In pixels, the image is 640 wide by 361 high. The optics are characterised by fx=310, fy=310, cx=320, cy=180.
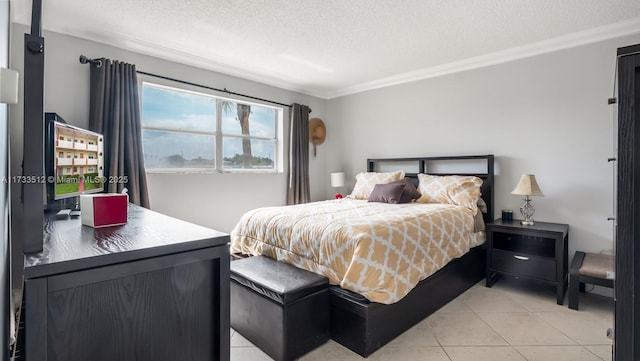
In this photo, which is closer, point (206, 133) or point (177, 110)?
point (177, 110)

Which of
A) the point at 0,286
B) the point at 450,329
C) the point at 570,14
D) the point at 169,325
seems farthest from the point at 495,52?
the point at 0,286

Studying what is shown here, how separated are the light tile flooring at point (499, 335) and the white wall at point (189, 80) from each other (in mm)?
1834

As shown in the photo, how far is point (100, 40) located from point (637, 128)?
378 cm

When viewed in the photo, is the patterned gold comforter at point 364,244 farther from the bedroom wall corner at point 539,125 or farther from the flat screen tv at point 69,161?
the flat screen tv at point 69,161

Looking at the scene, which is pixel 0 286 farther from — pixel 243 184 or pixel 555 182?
pixel 555 182

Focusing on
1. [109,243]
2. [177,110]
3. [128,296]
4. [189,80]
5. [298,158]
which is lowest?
[128,296]

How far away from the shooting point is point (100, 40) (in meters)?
2.90

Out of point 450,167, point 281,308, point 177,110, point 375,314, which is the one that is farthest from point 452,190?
point 177,110

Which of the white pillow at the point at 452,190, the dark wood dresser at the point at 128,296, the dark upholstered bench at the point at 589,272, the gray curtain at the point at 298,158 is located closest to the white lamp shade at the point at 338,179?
the gray curtain at the point at 298,158

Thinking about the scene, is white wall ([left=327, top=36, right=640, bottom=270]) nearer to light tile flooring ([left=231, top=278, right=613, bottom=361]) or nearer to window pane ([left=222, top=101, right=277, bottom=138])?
light tile flooring ([left=231, top=278, right=613, bottom=361])

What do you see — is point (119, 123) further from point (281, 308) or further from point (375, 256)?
point (375, 256)

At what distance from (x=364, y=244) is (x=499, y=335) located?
46.7 inches

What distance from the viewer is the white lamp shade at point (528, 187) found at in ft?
9.64

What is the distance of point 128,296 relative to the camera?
79 centimetres
